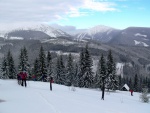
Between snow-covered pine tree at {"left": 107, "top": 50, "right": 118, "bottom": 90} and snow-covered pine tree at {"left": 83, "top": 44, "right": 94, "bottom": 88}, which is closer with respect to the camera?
snow-covered pine tree at {"left": 83, "top": 44, "right": 94, "bottom": 88}

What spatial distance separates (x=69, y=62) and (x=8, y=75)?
1631 cm

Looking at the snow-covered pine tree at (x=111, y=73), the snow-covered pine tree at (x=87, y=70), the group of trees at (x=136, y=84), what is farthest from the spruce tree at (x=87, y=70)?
the group of trees at (x=136, y=84)

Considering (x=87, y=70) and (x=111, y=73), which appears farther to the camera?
(x=111, y=73)

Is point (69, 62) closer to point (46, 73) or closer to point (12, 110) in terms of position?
point (46, 73)

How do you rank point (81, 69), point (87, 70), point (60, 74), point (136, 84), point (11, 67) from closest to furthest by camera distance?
1. point (87, 70)
2. point (81, 69)
3. point (11, 67)
4. point (60, 74)
5. point (136, 84)

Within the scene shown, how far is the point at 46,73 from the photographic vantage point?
57.3m

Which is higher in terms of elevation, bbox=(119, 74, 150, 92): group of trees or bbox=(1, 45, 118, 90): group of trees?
bbox=(1, 45, 118, 90): group of trees

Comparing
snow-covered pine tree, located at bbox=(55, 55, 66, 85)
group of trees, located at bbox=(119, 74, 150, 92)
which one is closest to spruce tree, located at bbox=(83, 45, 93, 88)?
snow-covered pine tree, located at bbox=(55, 55, 66, 85)

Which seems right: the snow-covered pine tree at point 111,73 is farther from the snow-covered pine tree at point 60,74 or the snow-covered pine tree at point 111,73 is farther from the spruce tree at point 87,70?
the snow-covered pine tree at point 60,74

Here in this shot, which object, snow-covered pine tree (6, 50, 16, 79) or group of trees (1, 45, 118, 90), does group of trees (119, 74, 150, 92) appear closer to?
group of trees (1, 45, 118, 90)

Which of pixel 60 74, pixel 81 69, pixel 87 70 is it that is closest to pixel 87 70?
pixel 87 70

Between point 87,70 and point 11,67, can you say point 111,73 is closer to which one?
point 87,70

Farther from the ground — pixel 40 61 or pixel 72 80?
pixel 40 61

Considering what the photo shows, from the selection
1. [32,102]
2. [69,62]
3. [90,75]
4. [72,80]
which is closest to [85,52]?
[90,75]
